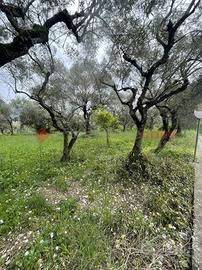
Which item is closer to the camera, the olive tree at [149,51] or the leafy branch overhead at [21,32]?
the leafy branch overhead at [21,32]

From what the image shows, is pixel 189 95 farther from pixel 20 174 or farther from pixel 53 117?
pixel 20 174

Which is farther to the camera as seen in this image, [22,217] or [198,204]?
[198,204]

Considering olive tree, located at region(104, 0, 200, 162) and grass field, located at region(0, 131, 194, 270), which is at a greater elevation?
olive tree, located at region(104, 0, 200, 162)

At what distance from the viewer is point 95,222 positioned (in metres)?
3.92

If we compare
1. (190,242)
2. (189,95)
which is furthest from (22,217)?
(189,95)

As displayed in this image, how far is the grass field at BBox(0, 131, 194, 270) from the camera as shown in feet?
10.2

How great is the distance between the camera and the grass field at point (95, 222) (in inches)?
123

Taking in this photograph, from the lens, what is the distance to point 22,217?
4.09 m

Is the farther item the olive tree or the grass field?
the olive tree

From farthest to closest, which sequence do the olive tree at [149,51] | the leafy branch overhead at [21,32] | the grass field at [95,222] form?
the olive tree at [149,51]
the leafy branch overhead at [21,32]
the grass field at [95,222]

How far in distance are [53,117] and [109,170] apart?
3177 mm

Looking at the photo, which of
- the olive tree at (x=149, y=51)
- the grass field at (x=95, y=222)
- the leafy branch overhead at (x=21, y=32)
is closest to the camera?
the grass field at (x=95, y=222)

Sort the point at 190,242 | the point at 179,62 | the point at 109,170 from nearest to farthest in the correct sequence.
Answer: the point at 190,242, the point at 109,170, the point at 179,62

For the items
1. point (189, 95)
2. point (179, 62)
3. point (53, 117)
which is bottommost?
point (53, 117)
